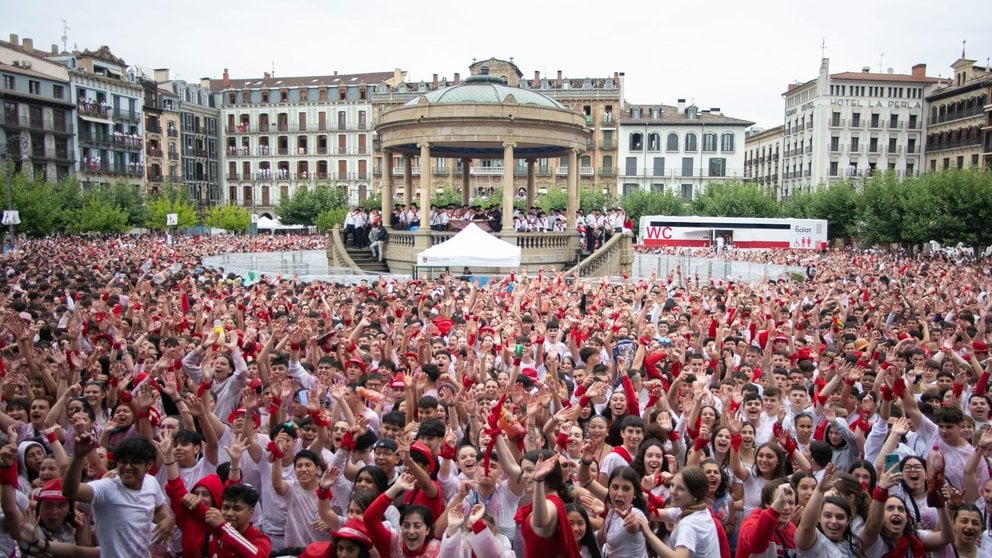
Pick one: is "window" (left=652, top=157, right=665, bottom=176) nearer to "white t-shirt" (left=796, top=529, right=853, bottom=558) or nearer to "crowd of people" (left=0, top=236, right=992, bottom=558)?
"crowd of people" (left=0, top=236, right=992, bottom=558)

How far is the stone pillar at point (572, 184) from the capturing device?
103 ft

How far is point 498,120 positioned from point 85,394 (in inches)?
871

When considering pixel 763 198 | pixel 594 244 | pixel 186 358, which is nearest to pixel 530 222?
pixel 594 244

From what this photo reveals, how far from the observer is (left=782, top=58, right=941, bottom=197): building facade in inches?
2879

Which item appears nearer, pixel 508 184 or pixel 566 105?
pixel 508 184

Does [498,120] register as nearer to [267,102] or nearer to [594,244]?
[594,244]

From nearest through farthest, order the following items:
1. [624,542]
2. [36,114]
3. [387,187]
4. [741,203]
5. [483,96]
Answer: [624,542] → [483,96] → [387,187] → [36,114] → [741,203]

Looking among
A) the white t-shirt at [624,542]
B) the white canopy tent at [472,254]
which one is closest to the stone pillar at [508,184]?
the white canopy tent at [472,254]

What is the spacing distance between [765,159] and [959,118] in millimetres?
23273

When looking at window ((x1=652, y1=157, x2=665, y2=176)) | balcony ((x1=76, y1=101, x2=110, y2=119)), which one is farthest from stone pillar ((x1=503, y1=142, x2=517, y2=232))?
window ((x1=652, y1=157, x2=665, y2=176))

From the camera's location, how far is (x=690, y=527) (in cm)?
509

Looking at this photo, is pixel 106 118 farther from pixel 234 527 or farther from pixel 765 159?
pixel 234 527

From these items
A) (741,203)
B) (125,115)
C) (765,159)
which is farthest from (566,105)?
(125,115)

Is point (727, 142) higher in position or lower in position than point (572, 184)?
higher
